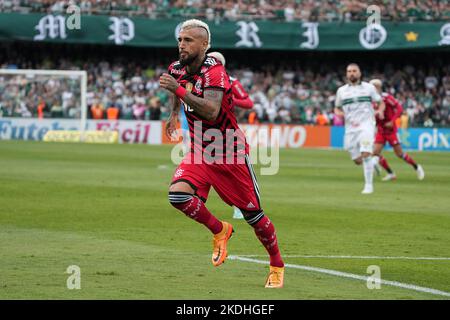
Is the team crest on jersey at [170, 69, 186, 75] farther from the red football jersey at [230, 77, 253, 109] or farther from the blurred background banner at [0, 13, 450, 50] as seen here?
the blurred background banner at [0, 13, 450, 50]

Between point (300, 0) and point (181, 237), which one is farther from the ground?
point (300, 0)

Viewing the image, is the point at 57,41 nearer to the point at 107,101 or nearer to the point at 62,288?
the point at 107,101

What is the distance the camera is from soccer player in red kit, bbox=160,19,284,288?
963 centimetres

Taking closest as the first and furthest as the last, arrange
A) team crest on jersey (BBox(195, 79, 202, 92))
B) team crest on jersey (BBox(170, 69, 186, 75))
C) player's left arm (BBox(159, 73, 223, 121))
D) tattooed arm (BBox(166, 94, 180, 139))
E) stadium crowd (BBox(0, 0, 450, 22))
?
player's left arm (BBox(159, 73, 223, 121)), team crest on jersey (BBox(195, 79, 202, 92)), team crest on jersey (BBox(170, 69, 186, 75)), tattooed arm (BBox(166, 94, 180, 139)), stadium crowd (BBox(0, 0, 450, 22))

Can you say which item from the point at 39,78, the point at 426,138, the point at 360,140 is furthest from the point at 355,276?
the point at 39,78

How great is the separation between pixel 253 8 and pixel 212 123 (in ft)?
138

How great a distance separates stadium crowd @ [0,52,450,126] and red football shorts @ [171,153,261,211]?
1453 inches

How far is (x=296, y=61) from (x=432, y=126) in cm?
1080

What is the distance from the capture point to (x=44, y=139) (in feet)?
152

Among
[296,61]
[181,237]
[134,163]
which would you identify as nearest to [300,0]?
[296,61]

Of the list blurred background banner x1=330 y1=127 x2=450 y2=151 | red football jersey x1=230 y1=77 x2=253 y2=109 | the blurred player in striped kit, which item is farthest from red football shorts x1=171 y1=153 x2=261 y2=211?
blurred background banner x1=330 y1=127 x2=450 y2=151

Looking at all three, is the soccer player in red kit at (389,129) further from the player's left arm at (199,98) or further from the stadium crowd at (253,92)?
the stadium crowd at (253,92)

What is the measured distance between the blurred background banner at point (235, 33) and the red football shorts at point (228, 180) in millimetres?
40262
